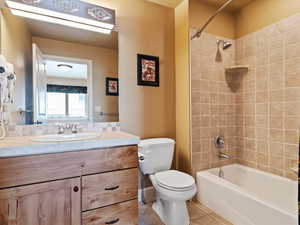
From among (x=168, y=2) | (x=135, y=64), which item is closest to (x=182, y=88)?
(x=135, y=64)

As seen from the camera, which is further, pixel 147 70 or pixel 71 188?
pixel 147 70

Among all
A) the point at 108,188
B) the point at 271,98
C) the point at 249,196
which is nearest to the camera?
the point at 108,188

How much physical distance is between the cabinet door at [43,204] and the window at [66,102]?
77 centimetres

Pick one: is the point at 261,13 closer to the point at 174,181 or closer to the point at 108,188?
the point at 174,181

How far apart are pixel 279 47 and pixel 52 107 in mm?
2564

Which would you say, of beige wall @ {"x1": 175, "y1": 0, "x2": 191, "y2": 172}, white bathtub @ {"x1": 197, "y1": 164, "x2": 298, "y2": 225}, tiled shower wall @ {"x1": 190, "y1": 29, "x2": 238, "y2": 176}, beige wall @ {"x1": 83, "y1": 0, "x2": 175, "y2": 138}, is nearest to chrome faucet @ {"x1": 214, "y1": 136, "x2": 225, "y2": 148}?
tiled shower wall @ {"x1": 190, "y1": 29, "x2": 238, "y2": 176}

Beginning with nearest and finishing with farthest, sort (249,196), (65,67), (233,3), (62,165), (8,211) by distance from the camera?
(8,211) → (62,165) → (249,196) → (65,67) → (233,3)

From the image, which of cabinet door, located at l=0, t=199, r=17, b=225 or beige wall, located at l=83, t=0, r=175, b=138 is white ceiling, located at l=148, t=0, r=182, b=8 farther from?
cabinet door, located at l=0, t=199, r=17, b=225

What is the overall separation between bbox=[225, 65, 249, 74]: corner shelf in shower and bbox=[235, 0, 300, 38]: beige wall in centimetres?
50

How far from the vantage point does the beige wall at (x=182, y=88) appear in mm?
2072

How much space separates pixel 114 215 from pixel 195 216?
0.94 m

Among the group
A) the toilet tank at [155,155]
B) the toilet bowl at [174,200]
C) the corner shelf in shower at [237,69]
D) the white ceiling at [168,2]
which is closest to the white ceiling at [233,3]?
the white ceiling at [168,2]

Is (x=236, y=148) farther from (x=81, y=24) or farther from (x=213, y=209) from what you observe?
(x=81, y=24)

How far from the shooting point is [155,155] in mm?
1802
